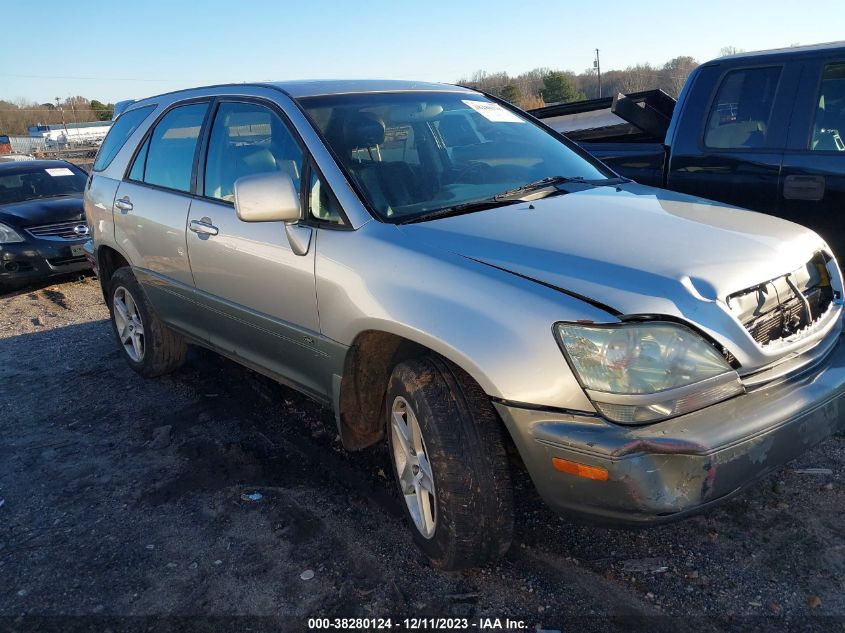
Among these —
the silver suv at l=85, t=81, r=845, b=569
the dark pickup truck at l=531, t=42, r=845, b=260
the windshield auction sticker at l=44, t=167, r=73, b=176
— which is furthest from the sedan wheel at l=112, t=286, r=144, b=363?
the windshield auction sticker at l=44, t=167, r=73, b=176

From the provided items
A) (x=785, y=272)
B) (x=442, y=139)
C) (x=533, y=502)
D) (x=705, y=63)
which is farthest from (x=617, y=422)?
(x=705, y=63)

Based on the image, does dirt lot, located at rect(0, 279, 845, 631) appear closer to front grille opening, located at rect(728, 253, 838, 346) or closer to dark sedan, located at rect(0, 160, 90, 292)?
front grille opening, located at rect(728, 253, 838, 346)

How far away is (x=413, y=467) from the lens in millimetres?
2783

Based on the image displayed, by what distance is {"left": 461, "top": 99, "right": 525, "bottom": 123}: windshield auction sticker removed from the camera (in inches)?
148

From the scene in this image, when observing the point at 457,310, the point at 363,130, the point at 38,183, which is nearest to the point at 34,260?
the point at 38,183

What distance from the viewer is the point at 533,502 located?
3115 millimetres

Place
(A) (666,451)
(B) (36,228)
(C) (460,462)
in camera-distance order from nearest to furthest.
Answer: (A) (666,451), (C) (460,462), (B) (36,228)

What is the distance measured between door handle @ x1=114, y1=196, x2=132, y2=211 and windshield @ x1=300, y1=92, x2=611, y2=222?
176cm

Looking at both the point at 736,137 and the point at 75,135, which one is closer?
the point at 736,137

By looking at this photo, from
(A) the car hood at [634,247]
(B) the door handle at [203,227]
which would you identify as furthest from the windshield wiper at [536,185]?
(B) the door handle at [203,227]

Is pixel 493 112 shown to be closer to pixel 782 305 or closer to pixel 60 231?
pixel 782 305

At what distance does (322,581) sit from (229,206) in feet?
6.04

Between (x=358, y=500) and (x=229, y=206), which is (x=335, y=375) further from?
(x=229, y=206)

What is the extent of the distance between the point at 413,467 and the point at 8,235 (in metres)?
7.36
